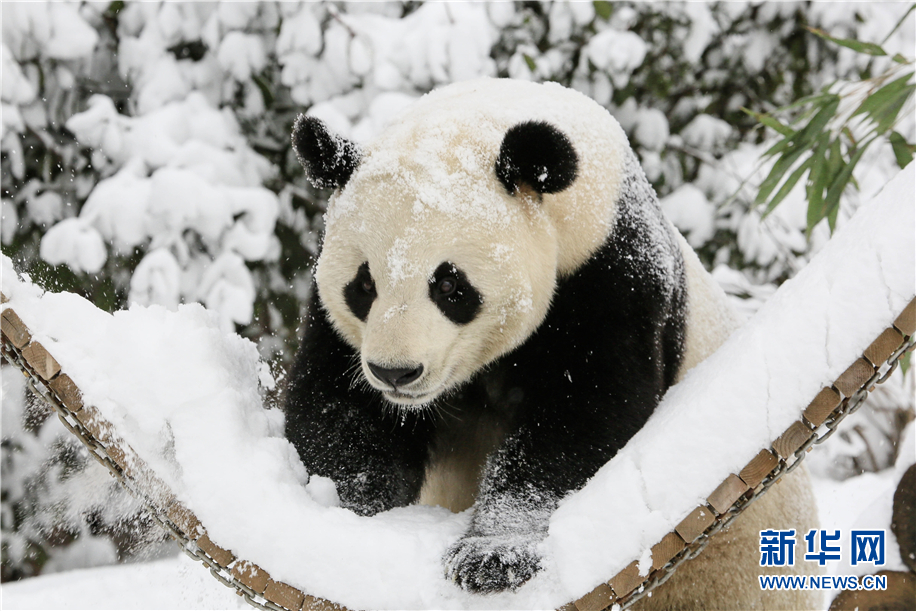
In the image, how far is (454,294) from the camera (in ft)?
4.59

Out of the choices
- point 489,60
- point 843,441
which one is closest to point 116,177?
point 489,60

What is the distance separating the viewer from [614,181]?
5.07ft

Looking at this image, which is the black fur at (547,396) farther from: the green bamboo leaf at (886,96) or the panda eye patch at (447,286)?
the green bamboo leaf at (886,96)

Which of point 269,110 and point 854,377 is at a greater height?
point 854,377

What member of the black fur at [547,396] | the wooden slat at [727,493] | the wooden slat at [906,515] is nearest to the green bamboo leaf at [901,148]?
the wooden slat at [906,515]

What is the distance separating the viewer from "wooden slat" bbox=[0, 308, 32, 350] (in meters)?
1.25

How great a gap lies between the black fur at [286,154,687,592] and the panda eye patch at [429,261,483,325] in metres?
0.19

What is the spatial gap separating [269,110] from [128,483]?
2.59 m

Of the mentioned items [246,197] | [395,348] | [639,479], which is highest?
[395,348]

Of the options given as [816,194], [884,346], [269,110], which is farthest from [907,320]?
[269,110]

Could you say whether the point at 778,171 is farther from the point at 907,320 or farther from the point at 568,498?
the point at 568,498

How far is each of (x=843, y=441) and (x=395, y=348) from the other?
336 cm

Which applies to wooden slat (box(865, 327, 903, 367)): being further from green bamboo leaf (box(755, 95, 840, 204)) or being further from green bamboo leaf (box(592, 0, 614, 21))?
green bamboo leaf (box(592, 0, 614, 21))

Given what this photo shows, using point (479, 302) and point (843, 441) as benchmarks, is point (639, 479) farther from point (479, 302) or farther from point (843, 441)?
point (843, 441)
